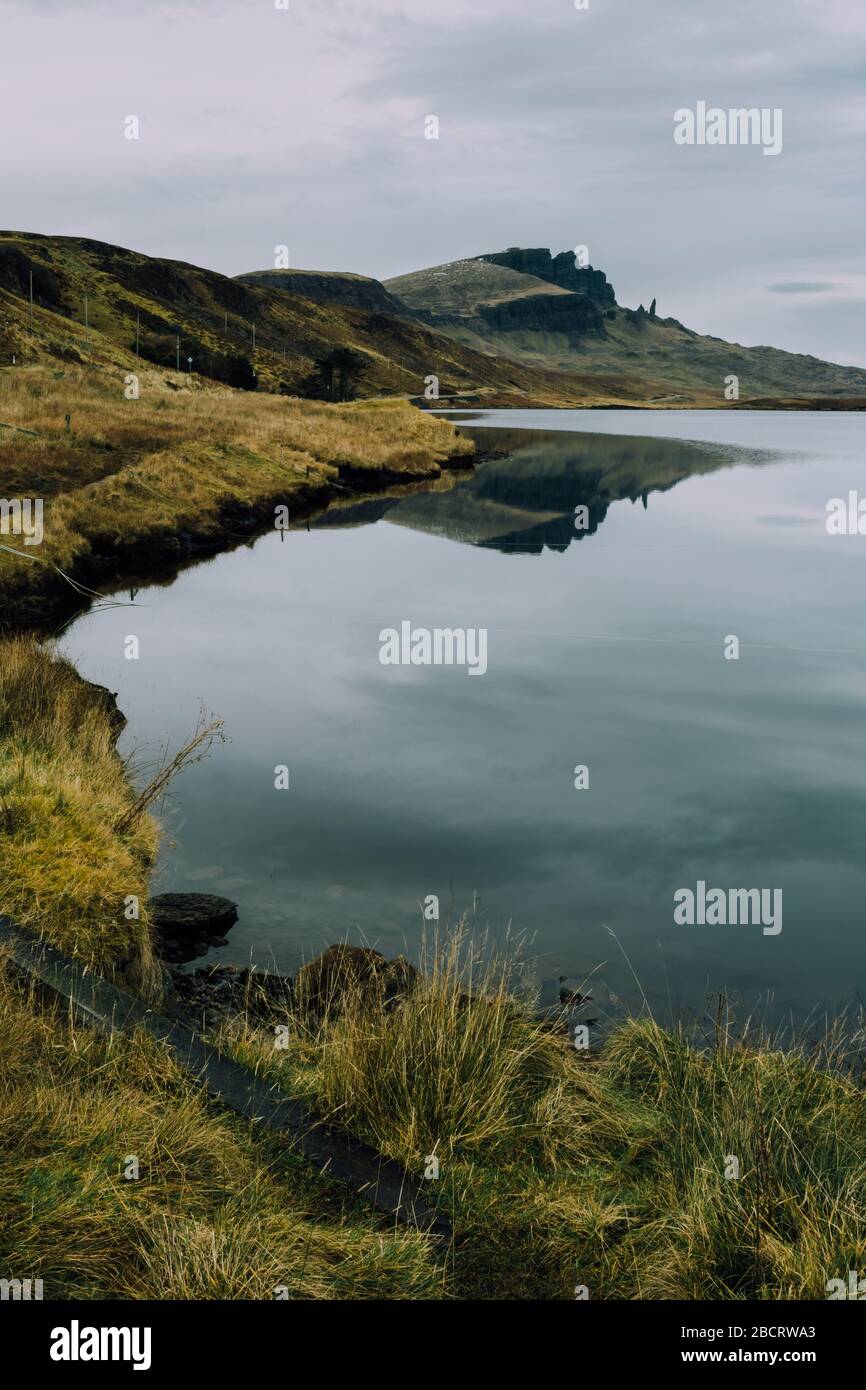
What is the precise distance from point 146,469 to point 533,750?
2038 centimetres

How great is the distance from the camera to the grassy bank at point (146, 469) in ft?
77.7

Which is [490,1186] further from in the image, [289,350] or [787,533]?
[289,350]

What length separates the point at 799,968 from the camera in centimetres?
892

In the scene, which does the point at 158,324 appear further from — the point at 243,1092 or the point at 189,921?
the point at 243,1092

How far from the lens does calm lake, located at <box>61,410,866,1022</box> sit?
956cm

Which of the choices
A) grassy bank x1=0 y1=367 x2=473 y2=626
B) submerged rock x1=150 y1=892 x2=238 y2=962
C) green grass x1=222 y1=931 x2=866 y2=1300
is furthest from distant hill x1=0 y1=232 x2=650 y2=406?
green grass x1=222 y1=931 x2=866 y2=1300

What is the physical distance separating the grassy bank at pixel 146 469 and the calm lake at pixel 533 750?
1581mm

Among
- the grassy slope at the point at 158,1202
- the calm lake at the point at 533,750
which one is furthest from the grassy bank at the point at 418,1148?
the calm lake at the point at 533,750

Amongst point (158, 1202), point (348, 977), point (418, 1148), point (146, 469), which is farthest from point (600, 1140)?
point (146, 469)

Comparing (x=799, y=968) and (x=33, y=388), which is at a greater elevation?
(x=33, y=388)

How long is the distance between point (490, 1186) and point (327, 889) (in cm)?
508

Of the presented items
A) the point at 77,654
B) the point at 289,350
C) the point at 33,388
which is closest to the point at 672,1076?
the point at 77,654

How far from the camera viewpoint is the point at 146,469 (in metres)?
31.1

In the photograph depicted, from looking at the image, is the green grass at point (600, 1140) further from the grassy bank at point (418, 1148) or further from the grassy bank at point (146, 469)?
the grassy bank at point (146, 469)
